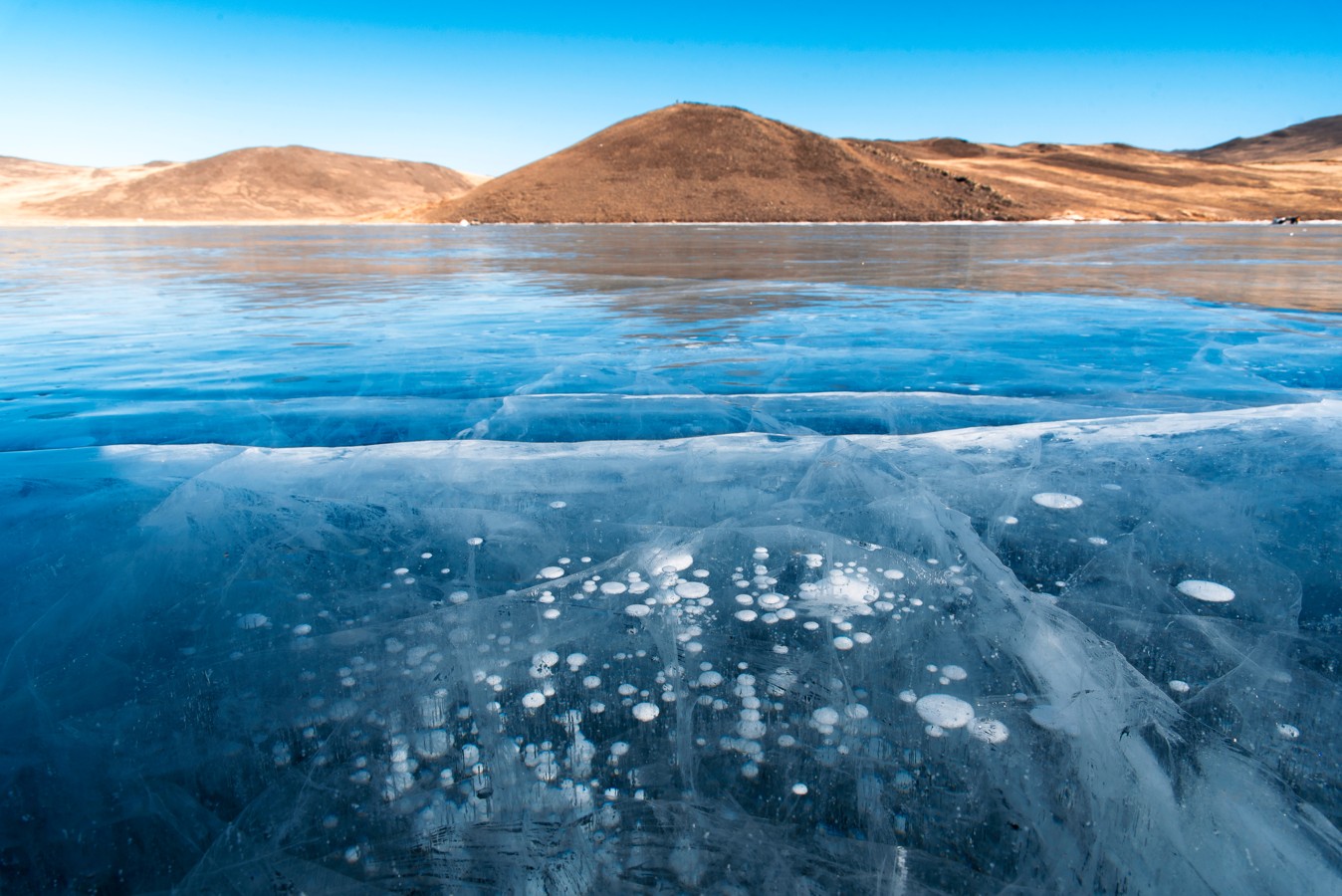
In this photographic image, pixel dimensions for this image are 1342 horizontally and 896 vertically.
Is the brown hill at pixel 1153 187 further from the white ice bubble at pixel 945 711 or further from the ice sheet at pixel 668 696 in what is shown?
the white ice bubble at pixel 945 711

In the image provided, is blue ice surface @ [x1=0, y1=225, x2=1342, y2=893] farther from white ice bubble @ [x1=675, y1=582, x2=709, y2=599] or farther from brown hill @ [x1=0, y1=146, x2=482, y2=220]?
brown hill @ [x1=0, y1=146, x2=482, y2=220]

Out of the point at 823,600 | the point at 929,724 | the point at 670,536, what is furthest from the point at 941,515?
the point at 929,724

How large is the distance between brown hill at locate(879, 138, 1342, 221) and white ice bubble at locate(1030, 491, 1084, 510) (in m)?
62.1

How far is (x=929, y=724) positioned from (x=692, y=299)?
6.74 m

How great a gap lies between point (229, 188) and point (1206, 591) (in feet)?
332

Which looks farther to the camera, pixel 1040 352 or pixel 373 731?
pixel 1040 352

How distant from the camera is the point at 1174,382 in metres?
3.94

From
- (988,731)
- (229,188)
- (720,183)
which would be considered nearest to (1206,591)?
(988,731)

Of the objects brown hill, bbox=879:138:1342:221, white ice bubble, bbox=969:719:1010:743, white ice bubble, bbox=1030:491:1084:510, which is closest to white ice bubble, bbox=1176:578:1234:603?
white ice bubble, bbox=1030:491:1084:510

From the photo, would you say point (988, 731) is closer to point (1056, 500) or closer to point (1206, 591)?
point (1206, 591)

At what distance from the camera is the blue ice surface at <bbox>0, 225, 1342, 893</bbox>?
110cm

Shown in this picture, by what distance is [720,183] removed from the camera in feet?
190

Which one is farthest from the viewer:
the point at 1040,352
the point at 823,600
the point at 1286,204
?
the point at 1286,204

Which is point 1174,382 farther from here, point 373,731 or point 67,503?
point 67,503
